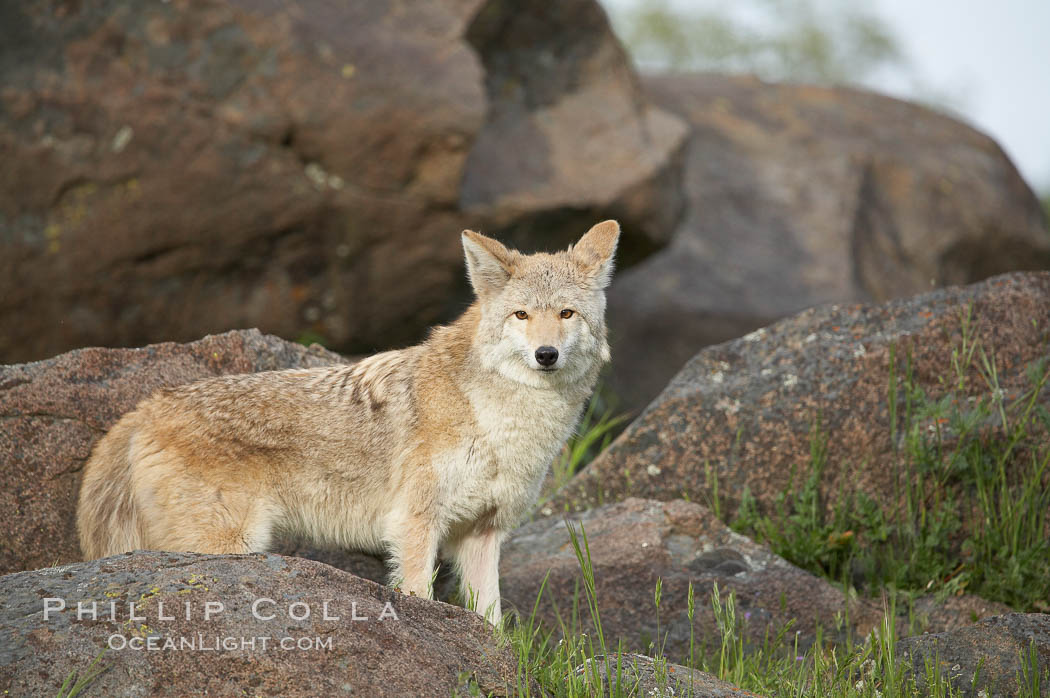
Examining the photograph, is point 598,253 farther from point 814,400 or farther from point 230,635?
point 230,635

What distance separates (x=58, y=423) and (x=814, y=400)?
4815 millimetres

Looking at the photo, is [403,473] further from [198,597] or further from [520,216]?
[520,216]

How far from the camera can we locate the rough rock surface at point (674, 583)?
6254 millimetres

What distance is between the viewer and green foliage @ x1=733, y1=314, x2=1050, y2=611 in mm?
6848

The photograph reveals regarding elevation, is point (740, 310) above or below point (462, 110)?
below

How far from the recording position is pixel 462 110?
9.77 m

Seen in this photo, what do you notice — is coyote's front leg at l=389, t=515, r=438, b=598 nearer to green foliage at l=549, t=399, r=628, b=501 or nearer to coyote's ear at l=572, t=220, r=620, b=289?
coyote's ear at l=572, t=220, r=620, b=289

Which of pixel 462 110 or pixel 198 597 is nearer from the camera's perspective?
pixel 198 597

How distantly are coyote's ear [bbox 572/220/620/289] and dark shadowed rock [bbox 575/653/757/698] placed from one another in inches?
101

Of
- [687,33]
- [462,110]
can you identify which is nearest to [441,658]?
[462,110]

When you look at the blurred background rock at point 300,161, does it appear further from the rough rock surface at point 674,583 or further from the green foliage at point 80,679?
the green foliage at point 80,679

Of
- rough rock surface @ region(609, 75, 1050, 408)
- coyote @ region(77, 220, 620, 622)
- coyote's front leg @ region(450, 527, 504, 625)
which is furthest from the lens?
rough rock surface @ region(609, 75, 1050, 408)

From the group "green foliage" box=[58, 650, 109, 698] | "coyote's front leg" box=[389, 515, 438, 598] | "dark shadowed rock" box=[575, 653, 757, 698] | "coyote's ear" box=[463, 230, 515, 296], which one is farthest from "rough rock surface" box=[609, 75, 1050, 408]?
"green foliage" box=[58, 650, 109, 698]

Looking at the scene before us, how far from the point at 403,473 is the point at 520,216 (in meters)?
5.20
